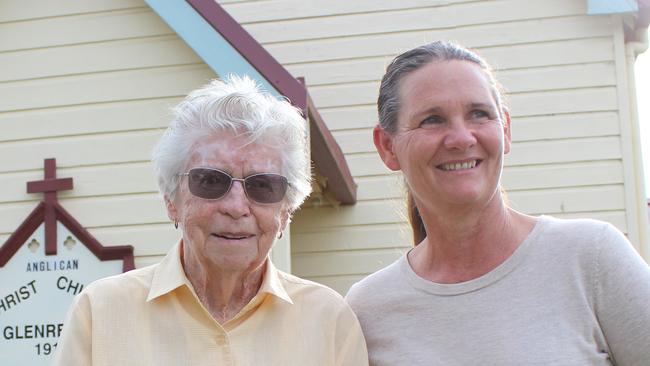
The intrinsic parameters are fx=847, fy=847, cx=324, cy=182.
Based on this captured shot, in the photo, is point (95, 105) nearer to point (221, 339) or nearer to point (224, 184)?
point (224, 184)

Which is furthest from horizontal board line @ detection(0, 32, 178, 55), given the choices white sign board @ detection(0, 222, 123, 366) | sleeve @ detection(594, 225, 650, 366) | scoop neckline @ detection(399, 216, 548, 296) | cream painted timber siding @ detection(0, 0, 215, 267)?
sleeve @ detection(594, 225, 650, 366)

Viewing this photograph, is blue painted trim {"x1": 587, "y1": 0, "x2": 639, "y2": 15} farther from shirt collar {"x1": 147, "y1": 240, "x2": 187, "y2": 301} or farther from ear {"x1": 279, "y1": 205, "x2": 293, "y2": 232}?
shirt collar {"x1": 147, "y1": 240, "x2": 187, "y2": 301}

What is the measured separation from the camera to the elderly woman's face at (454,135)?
8.57 ft

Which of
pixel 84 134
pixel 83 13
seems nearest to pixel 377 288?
pixel 84 134

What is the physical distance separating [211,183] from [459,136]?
809mm

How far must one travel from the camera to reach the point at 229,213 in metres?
2.74

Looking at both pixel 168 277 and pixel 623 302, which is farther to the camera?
pixel 168 277

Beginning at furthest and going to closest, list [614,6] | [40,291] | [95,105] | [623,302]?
1. [614,6]
2. [95,105]
3. [40,291]
4. [623,302]

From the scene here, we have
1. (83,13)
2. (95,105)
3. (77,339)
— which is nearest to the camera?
(77,339)

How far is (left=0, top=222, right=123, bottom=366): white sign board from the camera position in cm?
582

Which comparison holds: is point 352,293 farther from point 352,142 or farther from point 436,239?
point 352,142

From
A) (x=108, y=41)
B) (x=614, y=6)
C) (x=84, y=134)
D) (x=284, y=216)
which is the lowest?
(x=284, y=216)

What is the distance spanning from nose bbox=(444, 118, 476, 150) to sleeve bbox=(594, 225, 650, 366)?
50 cm

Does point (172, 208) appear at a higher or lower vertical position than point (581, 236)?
higher
